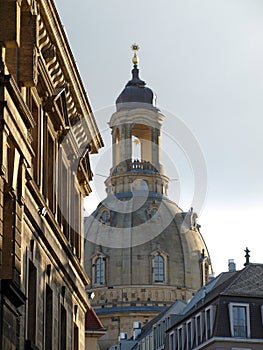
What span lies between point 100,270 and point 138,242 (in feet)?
25.0

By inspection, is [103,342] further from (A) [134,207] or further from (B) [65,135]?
(B) [65,135]

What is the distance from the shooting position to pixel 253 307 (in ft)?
260

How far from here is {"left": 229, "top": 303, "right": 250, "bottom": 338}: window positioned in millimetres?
78188

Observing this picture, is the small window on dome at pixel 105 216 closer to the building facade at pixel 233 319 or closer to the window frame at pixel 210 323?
the building facade at pixel 233 319

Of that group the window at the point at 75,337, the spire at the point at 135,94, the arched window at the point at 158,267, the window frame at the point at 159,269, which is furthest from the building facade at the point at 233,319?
the spire at the point at 135,94

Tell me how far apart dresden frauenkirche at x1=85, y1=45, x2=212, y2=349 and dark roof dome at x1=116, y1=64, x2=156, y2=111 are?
354mm

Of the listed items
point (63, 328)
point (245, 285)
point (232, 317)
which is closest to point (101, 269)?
point (245, 285)

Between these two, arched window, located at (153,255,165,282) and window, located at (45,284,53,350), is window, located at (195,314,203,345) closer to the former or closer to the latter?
window, located at (45,284,53,350)

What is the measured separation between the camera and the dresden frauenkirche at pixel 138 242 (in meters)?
171

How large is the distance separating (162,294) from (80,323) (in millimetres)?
123129

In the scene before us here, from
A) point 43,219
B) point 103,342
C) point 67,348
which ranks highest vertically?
point 103,342

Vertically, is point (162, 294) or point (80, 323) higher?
point (162, 294)

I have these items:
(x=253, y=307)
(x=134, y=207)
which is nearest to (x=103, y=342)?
(x=134, y=207)

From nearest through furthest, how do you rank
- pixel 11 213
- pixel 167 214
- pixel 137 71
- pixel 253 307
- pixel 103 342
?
1. pixel 11 213
2. pixel 253 307
3. pixel 103 342
4. pixel 167 214
5. pixel 137 71
